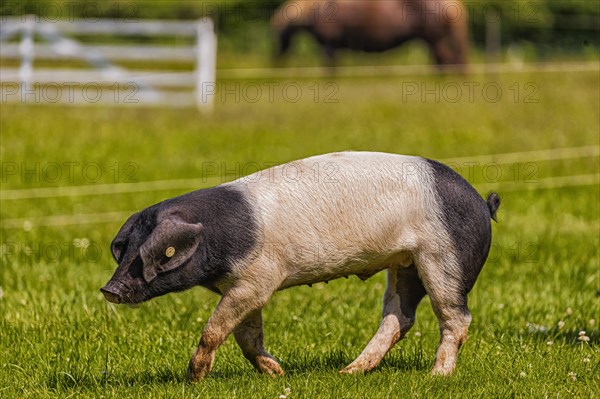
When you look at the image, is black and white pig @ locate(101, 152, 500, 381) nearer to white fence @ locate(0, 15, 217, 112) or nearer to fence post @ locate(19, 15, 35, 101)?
white fence @ locate(0, 15, 217, 112)

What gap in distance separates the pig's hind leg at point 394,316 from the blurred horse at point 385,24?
1958 centimetres

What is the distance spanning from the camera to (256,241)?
16.2ft

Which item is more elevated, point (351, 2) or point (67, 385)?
point (351, 2)

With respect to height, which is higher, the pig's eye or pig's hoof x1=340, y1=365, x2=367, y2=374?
the pig's eye

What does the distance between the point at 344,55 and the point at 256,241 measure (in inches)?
903

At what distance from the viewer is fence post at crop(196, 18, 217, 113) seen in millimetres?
18922

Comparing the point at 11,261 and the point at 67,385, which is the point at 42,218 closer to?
the point at 11,261

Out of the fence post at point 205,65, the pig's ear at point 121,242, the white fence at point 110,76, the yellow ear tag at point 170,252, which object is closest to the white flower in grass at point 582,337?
the yellow ear tag at point 170,252

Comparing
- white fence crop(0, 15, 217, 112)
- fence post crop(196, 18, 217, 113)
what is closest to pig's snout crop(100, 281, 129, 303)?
white fence crop(0, 15, 217, 112)

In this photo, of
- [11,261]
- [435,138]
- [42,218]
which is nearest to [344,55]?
[435,138]

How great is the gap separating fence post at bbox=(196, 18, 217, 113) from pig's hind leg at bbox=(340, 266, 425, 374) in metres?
13.5

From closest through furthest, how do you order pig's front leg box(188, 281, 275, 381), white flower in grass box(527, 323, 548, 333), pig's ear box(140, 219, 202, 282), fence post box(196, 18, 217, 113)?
pig's ear box(140, 219, 202, 282) → pig's front leg box(188, 281, 275, 381) → white flower in grass box(527, 323, 548, 333) → fence post box(196, 18, 217, 113)

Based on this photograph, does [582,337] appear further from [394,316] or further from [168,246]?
[168,246]

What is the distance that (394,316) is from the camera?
5.49m
